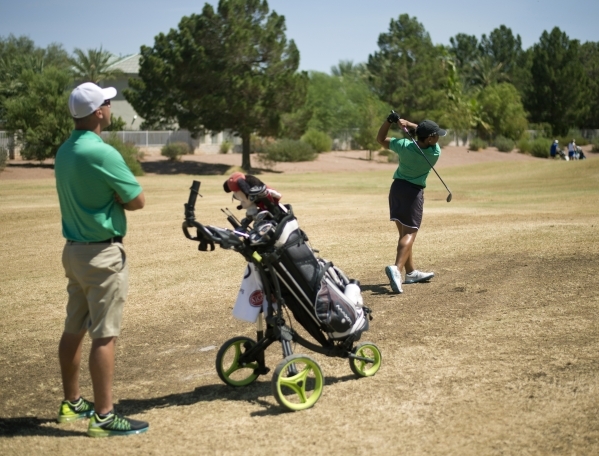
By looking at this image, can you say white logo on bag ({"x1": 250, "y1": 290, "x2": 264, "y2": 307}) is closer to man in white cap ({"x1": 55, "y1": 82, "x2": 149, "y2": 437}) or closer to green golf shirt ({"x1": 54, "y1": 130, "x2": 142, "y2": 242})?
man in white cap ({"x1": 55, "y1": 82, "x2": 149, "y2": 437})

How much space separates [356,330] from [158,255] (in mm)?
7835

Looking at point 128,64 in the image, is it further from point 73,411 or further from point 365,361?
point 73,411

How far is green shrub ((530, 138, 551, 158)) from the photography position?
68.5 metres

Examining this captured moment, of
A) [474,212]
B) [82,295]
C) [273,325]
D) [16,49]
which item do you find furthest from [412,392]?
[16,49]

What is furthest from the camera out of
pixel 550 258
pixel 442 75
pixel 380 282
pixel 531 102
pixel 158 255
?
pixel 531 102

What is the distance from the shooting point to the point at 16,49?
100062 millimetres

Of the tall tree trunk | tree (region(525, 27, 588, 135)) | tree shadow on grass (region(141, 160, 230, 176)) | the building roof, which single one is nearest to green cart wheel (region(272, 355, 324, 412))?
tree shadow on grass (region(141, 160, 230, 176))

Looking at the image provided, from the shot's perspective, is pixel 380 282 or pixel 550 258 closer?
pixel 380 282

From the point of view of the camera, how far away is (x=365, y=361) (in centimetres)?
632

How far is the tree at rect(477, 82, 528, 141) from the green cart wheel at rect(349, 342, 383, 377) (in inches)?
3074

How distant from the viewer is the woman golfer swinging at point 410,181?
9.96m

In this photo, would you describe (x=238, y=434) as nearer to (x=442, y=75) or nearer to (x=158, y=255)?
(x=158, y=255)

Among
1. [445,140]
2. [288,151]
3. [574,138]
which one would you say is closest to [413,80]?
[445,140]

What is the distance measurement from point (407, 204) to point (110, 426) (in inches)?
227
